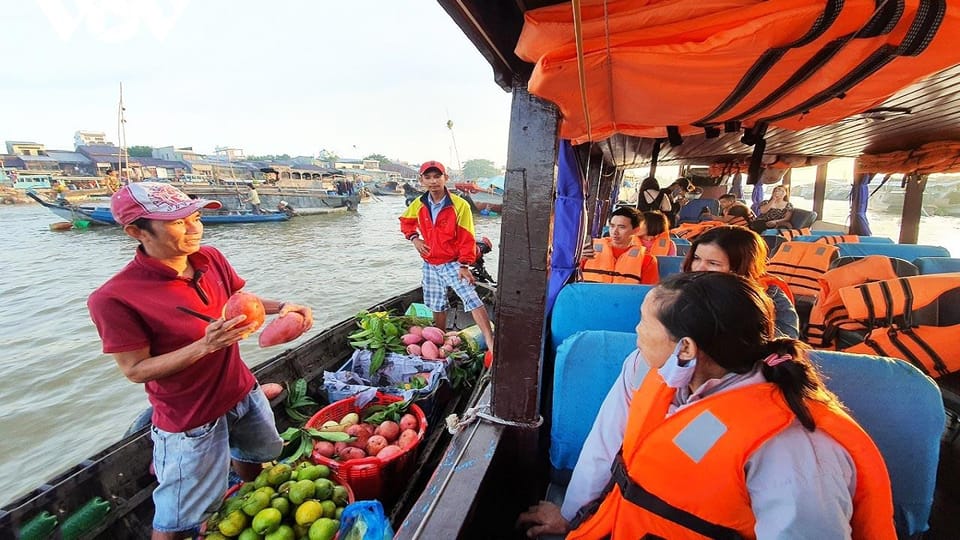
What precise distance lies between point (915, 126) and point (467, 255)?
564 cm

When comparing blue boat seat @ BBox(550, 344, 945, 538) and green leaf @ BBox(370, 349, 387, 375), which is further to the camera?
green leaf @ BBox(370, 349, 387, 375)

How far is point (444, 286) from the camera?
4.62m

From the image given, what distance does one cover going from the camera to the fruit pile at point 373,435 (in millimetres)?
2635

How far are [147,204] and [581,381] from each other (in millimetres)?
2127

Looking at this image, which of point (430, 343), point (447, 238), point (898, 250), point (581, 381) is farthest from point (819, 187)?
point (581, 381)

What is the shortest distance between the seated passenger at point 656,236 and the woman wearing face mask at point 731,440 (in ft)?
12.7

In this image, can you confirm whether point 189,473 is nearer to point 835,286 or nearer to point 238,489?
point 238,489

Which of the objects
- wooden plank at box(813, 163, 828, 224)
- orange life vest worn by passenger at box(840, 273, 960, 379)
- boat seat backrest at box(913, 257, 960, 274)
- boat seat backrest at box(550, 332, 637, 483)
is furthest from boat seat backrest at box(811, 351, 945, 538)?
wooden plank at box(813, 163, 828, 224)

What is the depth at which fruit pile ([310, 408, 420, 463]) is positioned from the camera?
263 centimetres

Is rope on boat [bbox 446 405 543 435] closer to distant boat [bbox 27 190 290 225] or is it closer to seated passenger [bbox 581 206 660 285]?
seated passenger [bbox 581 206 660 285]

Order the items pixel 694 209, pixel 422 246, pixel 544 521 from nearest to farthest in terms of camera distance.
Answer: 1. pixel 544 521
2. pixel 422 246
3. pixel 694 209

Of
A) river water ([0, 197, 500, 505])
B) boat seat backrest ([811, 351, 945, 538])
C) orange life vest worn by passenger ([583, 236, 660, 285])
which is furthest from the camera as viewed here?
river water ([0, 197, 500, 505])

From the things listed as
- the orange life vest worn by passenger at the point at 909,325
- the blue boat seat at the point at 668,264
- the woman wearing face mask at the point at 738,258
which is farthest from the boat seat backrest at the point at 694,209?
the woman wearing face mask at the point at 738,258

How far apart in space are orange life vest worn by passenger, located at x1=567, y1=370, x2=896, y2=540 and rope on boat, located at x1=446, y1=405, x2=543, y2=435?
2.16 feet
